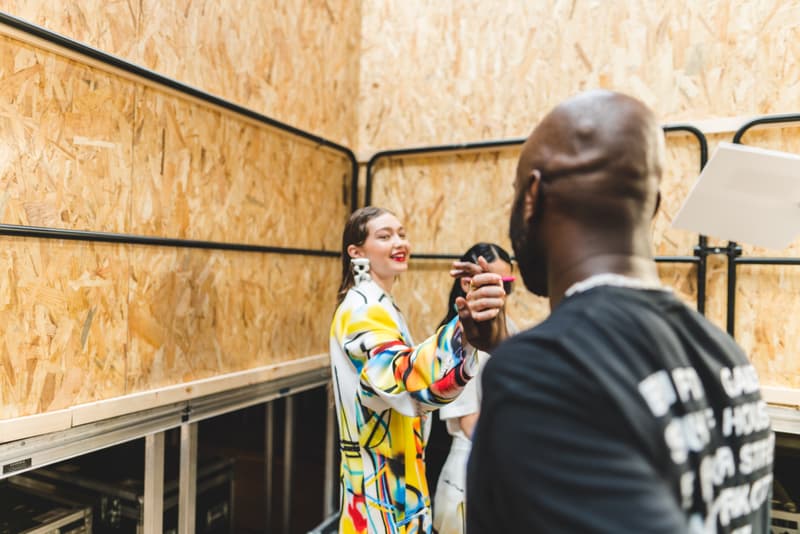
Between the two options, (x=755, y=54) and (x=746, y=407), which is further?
(x=755, y=54)

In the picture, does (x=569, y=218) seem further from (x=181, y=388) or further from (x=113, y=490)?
(x=113, y=490)

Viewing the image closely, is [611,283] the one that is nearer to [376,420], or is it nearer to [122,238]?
[376,420]

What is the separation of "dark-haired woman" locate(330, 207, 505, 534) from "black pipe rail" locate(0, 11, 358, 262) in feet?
2.31

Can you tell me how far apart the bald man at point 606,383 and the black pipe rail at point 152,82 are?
1.43m

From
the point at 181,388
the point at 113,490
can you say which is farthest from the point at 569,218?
the point at 113,490

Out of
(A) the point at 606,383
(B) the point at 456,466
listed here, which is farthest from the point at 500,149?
(A) the point at 606,383

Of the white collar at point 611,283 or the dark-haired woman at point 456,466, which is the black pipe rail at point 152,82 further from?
the white collar at point 611,283

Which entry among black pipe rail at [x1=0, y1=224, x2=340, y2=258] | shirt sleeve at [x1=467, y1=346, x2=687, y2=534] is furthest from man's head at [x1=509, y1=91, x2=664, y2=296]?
black pipe rail at [x1=0, y1=224, x2=340, y2=258]

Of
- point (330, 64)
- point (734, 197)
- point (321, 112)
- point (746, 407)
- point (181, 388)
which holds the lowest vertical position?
point (181, 388)

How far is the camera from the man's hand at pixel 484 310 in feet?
3.32

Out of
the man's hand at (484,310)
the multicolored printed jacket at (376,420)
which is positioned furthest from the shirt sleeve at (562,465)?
the multicolored printed jacket at (376,420)

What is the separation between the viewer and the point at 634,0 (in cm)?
245

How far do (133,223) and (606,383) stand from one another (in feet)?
5.65

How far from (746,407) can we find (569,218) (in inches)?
13.1
